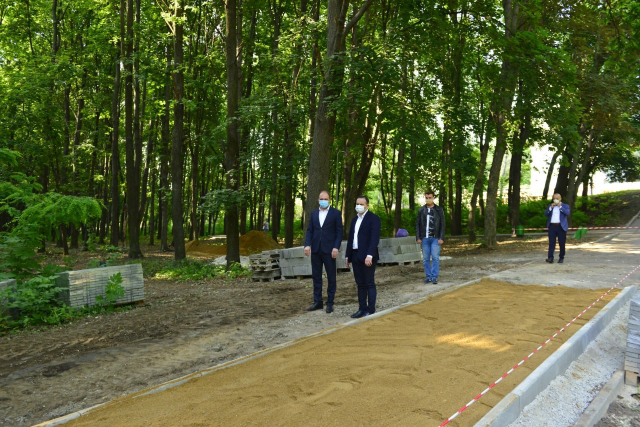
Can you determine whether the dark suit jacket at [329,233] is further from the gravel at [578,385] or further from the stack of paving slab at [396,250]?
the stack of paving slab at [396,250]

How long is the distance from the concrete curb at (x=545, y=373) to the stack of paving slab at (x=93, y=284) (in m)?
8.28

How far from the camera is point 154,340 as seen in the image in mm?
7680

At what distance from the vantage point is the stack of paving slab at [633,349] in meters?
5.99

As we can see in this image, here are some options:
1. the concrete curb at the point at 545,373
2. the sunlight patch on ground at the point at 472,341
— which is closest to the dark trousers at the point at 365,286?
the sunlight patch on ground at the point at 472,341

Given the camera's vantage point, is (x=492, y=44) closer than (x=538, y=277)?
No

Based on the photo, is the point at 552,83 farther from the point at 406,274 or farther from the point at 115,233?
the point at 115,233

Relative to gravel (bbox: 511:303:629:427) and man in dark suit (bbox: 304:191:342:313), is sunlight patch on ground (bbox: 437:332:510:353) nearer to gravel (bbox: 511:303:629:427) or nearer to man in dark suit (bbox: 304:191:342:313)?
gravel (bbox: 511:303:629:427)

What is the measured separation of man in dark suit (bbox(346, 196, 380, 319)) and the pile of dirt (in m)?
16.1

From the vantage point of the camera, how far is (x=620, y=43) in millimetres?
15320

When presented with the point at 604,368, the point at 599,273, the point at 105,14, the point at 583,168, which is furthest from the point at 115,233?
the point at 583,168

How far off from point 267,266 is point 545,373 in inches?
389

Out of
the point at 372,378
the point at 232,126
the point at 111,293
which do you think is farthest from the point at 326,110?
the point at 372,378

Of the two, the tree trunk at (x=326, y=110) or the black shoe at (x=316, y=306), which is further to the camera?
the tree trunk at (x=326, y=110)

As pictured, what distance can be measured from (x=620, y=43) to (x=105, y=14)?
914 inches
